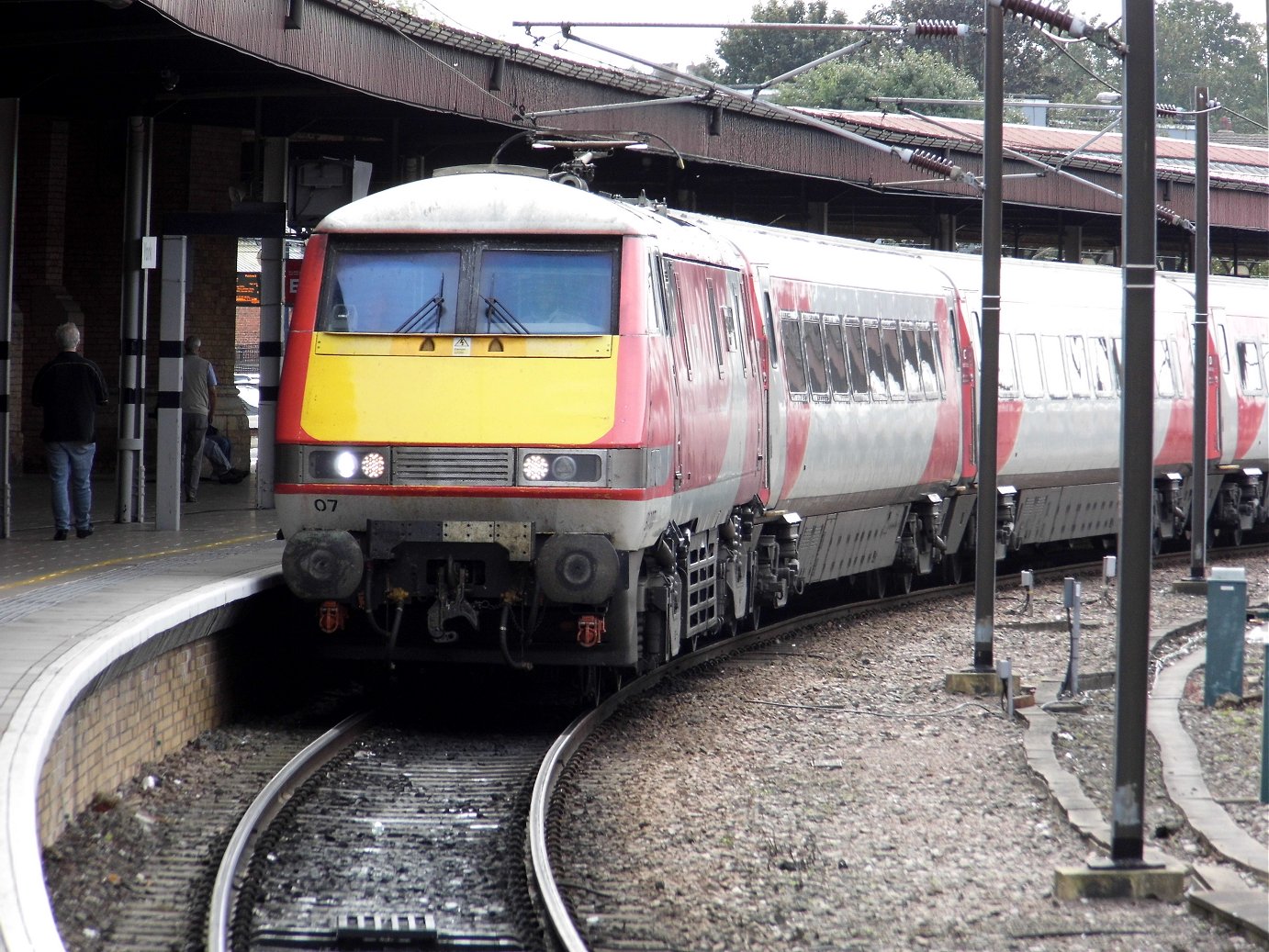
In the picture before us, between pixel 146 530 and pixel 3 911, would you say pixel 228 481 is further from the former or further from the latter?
pixel 3 911

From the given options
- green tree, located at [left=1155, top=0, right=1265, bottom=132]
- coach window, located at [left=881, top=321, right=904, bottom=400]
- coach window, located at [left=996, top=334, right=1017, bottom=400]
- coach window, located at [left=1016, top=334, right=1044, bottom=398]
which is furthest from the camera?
green tree, located at [left=1155, top=0, right=1265, bottom=132]

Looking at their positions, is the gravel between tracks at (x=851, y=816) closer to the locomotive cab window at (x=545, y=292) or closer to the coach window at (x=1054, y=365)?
the locomotive cab window at (x=545, y=292)

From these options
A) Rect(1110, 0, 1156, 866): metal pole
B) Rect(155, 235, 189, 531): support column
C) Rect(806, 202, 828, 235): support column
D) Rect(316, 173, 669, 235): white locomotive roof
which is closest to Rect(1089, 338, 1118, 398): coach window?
Rect(806, 202, 828, 235): support column

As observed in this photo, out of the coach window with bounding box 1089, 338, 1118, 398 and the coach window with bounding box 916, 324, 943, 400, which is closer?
the coach window with bounding box 916, 324, 943, 400

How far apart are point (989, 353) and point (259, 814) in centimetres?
696

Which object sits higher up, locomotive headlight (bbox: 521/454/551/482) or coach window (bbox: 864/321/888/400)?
coach window (bbox: 864/321/888/400)

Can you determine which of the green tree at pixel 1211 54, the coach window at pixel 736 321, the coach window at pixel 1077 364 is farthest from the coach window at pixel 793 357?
the green tree at pixel 1211 54

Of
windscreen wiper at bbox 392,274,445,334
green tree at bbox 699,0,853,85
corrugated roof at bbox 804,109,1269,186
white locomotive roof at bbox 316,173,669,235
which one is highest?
green tree at bbox 699,0,853,85

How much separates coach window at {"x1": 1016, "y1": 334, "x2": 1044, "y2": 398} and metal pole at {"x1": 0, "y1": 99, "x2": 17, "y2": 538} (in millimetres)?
10439

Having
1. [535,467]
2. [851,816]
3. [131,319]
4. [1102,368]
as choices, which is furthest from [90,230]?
[851,816]

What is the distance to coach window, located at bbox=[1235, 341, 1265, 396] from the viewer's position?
25281 millimetres

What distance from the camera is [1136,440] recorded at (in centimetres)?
785

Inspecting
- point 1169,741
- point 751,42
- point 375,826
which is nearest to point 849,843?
point 375,826

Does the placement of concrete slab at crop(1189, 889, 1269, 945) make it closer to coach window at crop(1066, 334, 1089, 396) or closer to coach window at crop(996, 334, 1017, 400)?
coach window at crop(996, 334, 1017, 400)
